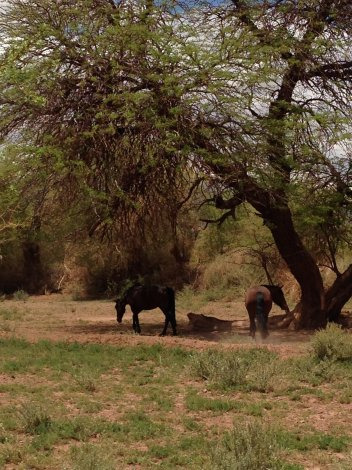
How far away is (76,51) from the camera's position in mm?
15859

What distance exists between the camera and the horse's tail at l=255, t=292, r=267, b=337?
52.3 feet

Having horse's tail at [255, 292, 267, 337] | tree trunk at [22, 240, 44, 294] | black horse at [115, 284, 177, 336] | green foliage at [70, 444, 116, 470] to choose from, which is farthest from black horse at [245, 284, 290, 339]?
tree trunk at [22, 240, 44, 294]

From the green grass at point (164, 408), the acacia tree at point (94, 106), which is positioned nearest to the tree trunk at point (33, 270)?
the acacia tree at point (94, 106)

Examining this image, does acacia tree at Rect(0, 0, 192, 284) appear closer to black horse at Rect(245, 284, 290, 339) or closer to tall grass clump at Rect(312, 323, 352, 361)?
black horse at Rect(245, 284, 290, 339)

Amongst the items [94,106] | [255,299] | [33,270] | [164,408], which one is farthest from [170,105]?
[33,270]

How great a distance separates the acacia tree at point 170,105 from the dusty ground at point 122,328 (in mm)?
2966

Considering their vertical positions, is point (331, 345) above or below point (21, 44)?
below

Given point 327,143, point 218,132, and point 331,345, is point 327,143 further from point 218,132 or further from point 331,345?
point 331,345

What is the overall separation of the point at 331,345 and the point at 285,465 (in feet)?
18.3

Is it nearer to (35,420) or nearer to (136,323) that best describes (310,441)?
(35,420)

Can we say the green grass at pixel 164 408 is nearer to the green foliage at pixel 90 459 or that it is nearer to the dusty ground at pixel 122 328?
the green foliage at pixel 90 459

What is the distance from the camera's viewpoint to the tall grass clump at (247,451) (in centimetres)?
595

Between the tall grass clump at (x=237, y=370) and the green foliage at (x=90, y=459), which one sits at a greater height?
the tall grass clump at (x=237, y=370)

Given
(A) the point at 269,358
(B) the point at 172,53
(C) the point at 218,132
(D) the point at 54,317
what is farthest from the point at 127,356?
(D) the point at 54,317
